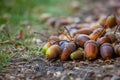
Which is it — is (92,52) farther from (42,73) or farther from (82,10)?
(82,10)

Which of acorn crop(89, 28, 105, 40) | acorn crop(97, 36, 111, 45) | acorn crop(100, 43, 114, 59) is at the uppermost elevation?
acorn crop(89, 28, 105, 40)

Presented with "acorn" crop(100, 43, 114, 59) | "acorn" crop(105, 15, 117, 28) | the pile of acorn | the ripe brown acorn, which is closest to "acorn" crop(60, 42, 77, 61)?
the pile of acorn

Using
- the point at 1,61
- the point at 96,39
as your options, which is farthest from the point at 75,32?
the point at 1,61

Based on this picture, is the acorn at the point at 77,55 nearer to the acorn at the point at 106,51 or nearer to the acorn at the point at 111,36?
the acorn at the point at 106,51

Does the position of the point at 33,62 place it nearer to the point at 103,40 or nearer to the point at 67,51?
the point at 67,51

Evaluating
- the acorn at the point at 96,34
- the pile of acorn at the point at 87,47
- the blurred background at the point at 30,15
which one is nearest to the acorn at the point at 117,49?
the pile of acorn at the point at 87,47

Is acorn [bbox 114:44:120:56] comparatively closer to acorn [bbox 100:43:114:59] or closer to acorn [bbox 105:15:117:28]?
acorn [bbox 100:43:114:59]

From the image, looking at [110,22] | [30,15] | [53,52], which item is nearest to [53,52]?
[53,52]
